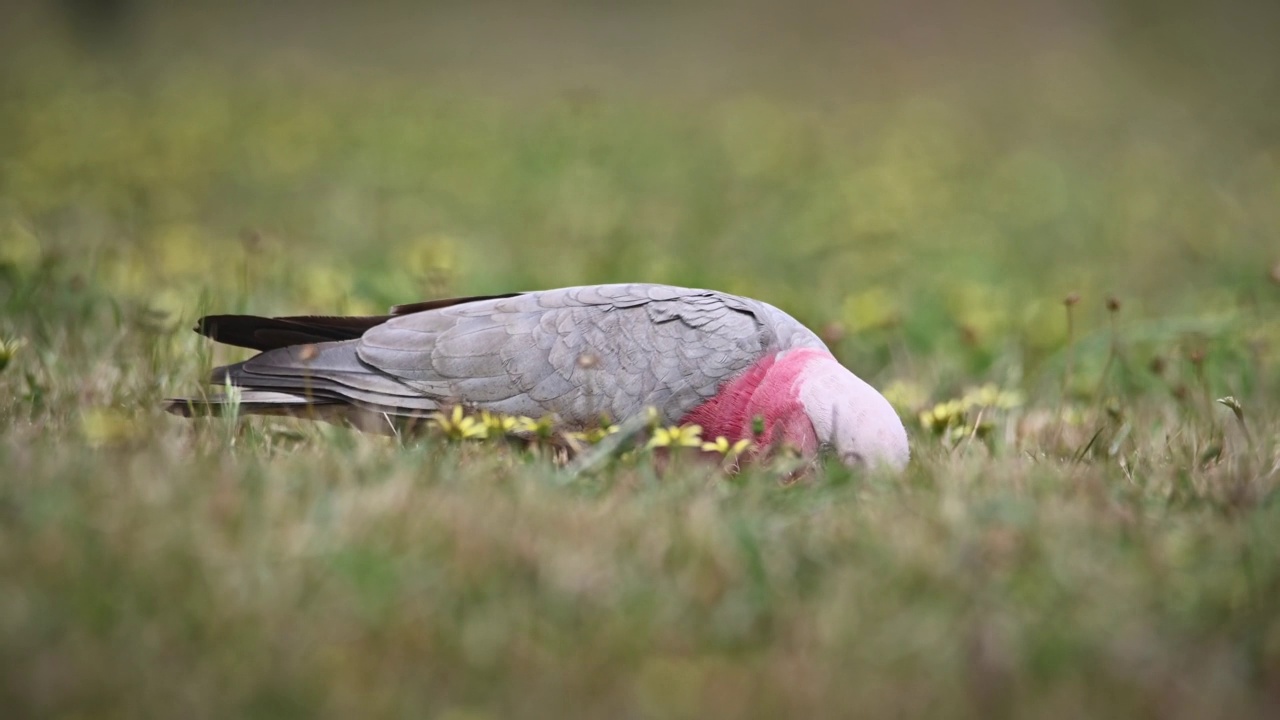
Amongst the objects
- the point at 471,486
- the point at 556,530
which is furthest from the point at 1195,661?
the point at 471,486

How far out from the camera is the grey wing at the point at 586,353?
287cm

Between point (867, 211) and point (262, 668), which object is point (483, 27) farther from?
point (262, 668)

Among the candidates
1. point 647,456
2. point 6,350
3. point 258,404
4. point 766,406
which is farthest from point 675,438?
point 6,350

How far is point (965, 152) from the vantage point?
26.1ft

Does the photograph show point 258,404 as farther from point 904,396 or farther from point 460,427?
point 904,396

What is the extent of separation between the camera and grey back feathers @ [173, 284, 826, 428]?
2.87 meters

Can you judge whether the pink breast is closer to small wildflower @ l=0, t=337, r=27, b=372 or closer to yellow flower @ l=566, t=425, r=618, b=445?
yellow flower @ l=566, t=425, r=618, b=445

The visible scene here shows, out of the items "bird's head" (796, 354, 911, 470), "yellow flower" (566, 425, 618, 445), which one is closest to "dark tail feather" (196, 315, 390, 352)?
"yellow flower" (566, 425, 618, 445)

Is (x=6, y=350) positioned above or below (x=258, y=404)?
above

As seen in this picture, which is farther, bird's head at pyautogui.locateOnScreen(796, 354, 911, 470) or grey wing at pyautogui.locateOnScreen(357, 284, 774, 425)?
grey wing at pyautogui.locateOnScreen(357, 284, 774, 425)

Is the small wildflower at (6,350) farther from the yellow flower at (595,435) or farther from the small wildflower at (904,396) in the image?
the small wildflower at (904,396)

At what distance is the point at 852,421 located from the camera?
2.61m

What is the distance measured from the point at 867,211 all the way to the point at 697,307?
11.0 feet

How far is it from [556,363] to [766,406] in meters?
A: 0.54
